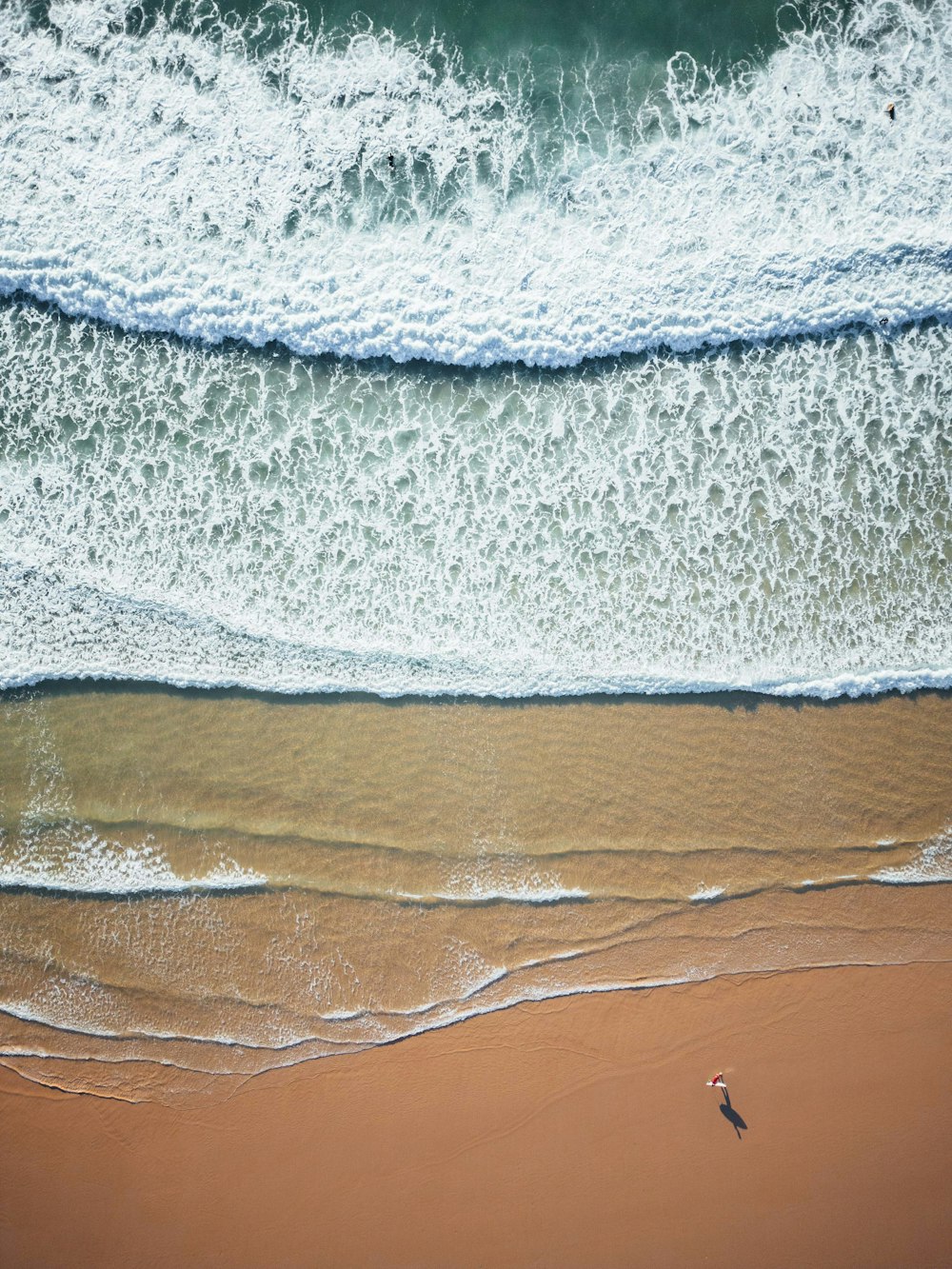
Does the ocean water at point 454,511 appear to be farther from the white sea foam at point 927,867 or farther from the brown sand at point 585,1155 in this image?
the brown sand at point 585,1155

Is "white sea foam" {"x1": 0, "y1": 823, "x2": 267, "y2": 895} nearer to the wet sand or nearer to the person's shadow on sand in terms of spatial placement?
the wet sand

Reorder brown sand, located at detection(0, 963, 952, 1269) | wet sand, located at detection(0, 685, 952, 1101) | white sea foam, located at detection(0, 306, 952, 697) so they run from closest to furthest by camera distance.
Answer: brown sand, located at detection(0, 963, 952, 1269) < wet sand, located at detection(0, 685, 952, 1101) < white sea foam, located at detection(0, 306, 952, 697)

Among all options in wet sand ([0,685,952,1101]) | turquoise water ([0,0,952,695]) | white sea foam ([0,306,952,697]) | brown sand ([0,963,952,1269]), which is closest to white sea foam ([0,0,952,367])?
turquoise water ([0,0,952,695])

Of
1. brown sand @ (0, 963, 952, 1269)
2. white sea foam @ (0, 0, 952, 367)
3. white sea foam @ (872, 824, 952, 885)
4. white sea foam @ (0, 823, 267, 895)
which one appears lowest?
brown sand @ (0, 963, 952, 1269)

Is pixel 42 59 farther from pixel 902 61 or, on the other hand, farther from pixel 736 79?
pixel 902 61

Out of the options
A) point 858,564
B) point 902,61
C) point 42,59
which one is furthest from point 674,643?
point 42,59

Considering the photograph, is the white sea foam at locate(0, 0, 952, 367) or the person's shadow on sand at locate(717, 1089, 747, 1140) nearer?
Answer: the person's shadow on sand at locate(717, 1089, 747, 1140)

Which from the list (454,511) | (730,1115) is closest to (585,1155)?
(730,1115)
